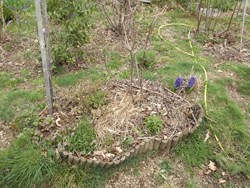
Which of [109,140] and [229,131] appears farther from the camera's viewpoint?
[229,131]

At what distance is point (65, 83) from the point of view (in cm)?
388

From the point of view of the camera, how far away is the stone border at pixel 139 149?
2679mm

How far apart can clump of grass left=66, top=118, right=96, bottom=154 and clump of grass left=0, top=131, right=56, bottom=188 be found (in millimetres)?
276

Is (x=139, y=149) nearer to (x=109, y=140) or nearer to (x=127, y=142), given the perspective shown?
(x=127, y=142)

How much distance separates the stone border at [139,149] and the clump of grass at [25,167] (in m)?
0.20

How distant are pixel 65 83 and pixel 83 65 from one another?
1.93 feet

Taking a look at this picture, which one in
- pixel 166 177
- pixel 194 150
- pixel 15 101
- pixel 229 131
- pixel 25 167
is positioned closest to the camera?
pixel 25 167

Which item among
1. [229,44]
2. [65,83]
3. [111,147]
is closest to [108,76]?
[65,83]

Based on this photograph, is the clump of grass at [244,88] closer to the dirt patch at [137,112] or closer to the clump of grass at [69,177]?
the dirt patch at [137,112]

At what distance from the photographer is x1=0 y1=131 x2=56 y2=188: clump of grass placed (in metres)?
2.56

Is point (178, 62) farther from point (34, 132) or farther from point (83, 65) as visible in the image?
point (34, 132)

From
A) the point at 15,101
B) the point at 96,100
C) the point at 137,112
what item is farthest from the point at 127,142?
the point at 15,101

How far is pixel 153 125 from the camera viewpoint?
3.02 meters

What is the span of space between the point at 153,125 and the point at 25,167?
1.42 m
